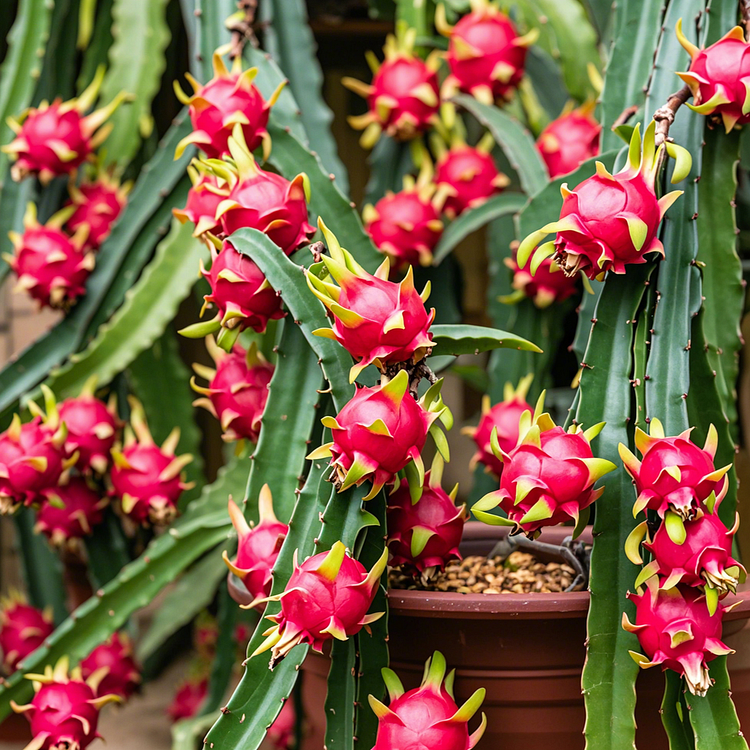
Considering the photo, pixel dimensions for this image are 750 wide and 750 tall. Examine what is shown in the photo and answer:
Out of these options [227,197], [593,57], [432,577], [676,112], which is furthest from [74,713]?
[593,57]

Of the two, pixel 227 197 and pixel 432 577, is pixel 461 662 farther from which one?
pixel 227 197

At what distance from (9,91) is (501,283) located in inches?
27.2

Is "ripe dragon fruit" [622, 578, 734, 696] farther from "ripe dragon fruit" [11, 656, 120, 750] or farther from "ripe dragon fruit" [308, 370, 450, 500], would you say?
"ripe dragon fruit" [11, 656, 120, 750]

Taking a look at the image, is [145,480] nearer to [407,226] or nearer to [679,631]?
[407,226]

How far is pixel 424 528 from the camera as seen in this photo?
2.30 ft

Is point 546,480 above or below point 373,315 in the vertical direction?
below

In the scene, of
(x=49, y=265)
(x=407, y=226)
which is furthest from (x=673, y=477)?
(x=49, y=265)

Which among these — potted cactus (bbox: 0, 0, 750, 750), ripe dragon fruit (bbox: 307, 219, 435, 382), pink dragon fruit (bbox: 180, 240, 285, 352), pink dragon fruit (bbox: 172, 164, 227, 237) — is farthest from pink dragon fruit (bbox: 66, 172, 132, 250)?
ripe dragon fruit (bbox: 307, 219, 435, 382)

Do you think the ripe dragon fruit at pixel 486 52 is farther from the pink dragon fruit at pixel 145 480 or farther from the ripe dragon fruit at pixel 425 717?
the ripe dragon fruit at pixel 425 717

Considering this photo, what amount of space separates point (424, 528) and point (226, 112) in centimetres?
42

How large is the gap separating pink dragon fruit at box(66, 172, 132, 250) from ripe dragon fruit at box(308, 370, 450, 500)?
70 cm

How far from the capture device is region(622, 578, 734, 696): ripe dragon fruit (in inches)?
23.4

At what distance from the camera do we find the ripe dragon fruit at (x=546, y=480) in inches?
23.9

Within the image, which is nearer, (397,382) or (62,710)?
(397,382)
